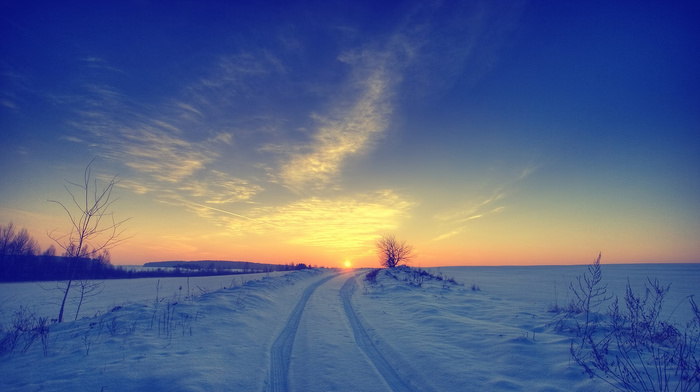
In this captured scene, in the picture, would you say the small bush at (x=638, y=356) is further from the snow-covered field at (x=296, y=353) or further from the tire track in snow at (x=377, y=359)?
the tire track in snow at (x=377, y=359)

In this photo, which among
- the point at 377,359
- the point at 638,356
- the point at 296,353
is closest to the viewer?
the point at 638,356

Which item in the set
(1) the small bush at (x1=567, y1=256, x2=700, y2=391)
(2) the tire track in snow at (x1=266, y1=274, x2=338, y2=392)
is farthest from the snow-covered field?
(1) the small bush at (x1=567, y1=256, x2=700, y2=391)

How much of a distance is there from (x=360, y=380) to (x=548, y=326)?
6.64m

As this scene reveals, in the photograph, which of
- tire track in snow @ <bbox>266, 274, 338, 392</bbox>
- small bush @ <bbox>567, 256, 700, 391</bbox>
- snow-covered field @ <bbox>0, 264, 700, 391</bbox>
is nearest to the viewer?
small bush @ <bbox>567, 256, 700, 391</bbox>

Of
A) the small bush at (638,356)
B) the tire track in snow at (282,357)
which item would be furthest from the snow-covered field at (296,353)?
the small bush at (638,356)

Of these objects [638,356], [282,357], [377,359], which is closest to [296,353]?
[282,357]

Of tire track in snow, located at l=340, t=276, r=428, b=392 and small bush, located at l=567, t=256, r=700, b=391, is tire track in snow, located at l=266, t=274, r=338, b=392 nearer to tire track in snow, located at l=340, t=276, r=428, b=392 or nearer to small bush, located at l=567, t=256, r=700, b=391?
tire track in snow, located at l=340, t=276, r=428, b=392

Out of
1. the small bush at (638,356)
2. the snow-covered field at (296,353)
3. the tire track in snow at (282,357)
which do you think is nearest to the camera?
the small bush at (638,356)

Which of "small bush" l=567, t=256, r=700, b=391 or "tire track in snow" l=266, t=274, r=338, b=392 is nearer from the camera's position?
"small bush" l=567, t=256, r=700, b=391

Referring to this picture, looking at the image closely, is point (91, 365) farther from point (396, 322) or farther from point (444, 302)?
point (444, 302)

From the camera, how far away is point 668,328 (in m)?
8.02

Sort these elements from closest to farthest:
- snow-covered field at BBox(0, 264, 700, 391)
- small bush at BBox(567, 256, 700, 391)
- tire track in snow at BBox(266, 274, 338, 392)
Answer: small bush at BBox(567, 256, 700, 391), snow-covered field at BBox(0, 264, 700, 391), tire track in snow at BBox(266, 274, 338, 392)

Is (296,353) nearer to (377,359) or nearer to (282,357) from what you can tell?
(282,357)

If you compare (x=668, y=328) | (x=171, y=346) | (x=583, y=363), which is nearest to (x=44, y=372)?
(x=171, y=346)
